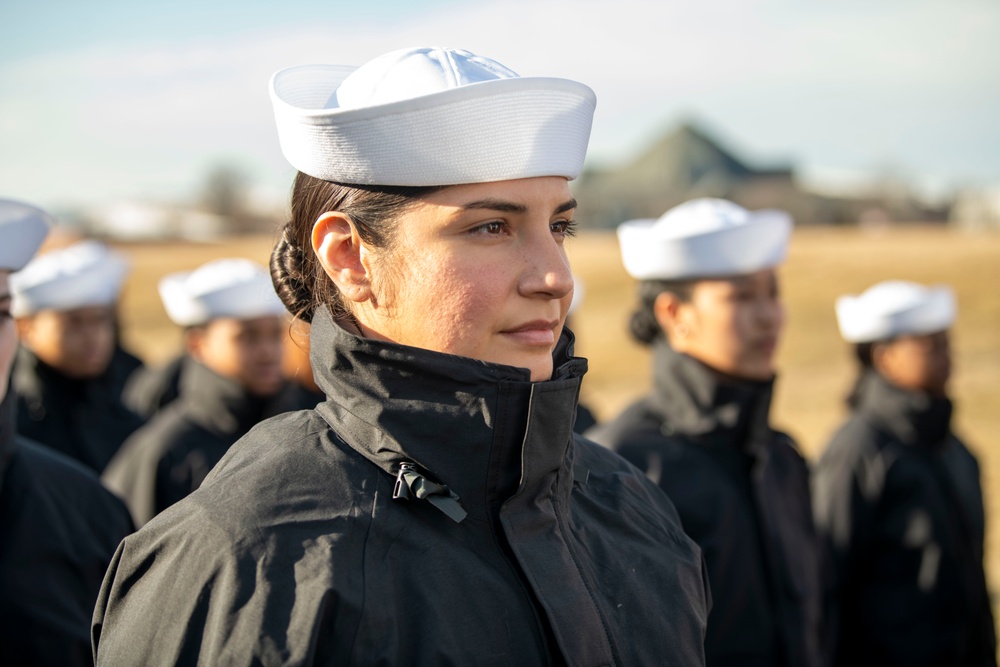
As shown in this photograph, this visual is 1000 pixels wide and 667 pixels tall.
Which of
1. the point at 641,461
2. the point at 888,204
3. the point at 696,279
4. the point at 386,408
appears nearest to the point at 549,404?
the point at 386,408

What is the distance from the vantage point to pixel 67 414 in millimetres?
6672

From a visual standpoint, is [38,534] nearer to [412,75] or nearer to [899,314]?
[412,75]

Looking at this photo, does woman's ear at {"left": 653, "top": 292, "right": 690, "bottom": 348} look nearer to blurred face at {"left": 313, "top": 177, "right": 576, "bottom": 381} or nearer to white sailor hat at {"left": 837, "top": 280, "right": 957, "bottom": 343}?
white sailor hat at {"left": 837, "top": 280, "right": 957, "bottom": 343}

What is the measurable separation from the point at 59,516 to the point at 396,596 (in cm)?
182

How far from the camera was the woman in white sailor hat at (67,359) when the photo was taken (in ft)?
21.6

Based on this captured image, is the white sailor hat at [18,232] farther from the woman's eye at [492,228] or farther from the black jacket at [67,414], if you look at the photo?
the black jacket at [67,414]

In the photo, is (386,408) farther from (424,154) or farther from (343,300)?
(424,154)

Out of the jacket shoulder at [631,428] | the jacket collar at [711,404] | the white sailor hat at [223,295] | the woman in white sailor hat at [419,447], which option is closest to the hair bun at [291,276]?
the woman in white sailor hat at [419,447]

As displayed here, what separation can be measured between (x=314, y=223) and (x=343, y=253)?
0.09 metres

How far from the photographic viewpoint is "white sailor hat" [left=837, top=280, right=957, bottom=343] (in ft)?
20.9

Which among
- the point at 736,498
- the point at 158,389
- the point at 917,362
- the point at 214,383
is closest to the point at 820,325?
the point at 158,389

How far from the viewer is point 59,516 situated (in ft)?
10.8

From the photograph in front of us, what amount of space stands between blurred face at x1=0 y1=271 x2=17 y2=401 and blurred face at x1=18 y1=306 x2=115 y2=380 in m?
3.75

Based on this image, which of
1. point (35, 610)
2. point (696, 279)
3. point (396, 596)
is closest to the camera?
point (396, 596)
